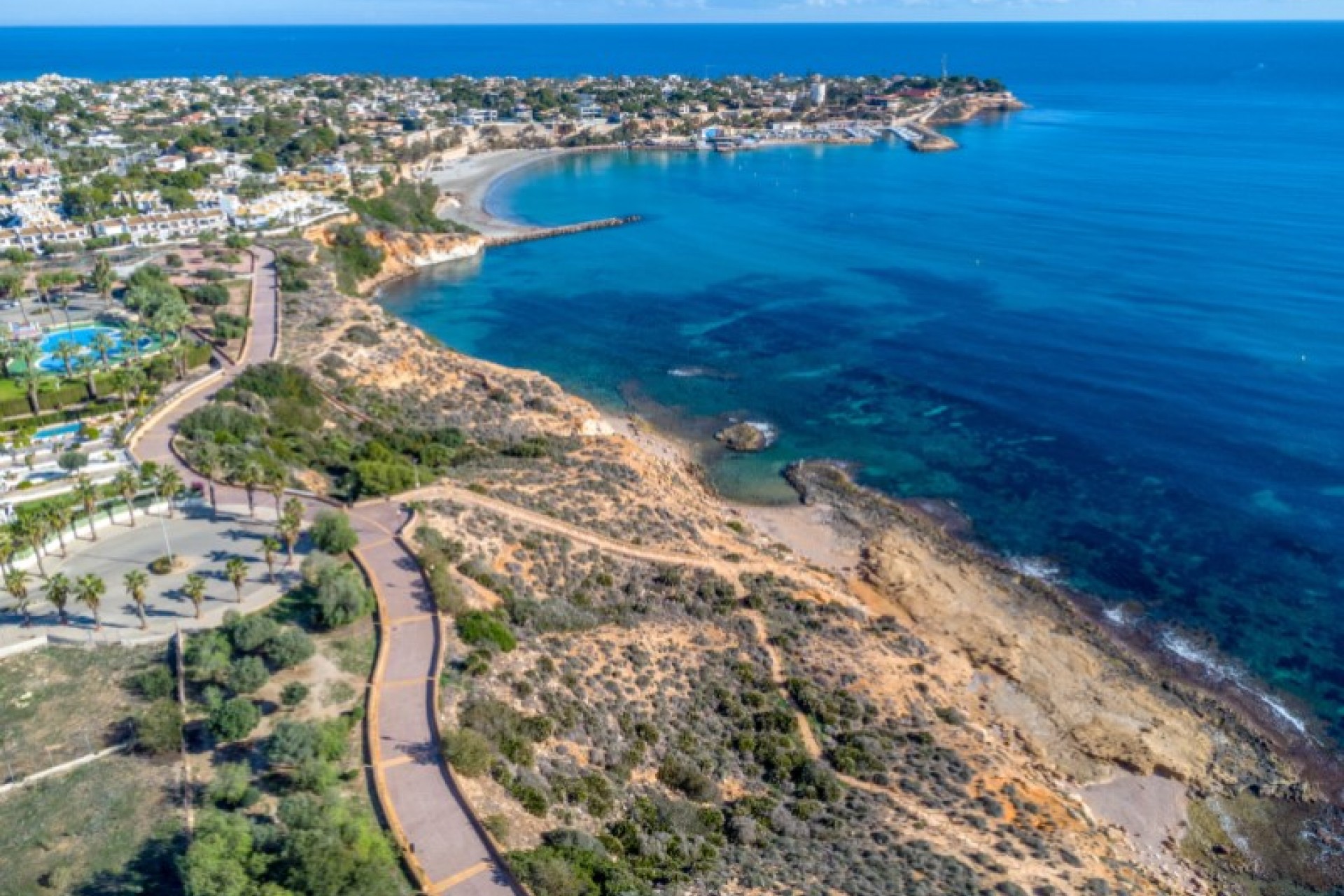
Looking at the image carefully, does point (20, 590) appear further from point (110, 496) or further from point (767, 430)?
point (767, 430)

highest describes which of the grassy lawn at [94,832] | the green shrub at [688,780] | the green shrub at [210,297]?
the green shrub at [210,297]

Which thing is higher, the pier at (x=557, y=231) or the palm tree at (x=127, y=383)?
the pier at (x=557, y=231)

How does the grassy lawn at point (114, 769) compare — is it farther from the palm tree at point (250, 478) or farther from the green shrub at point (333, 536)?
the palm tree at point (250, 478)

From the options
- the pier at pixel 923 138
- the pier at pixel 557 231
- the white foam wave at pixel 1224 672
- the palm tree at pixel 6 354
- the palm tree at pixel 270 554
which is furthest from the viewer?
the pier at pixel 923 138

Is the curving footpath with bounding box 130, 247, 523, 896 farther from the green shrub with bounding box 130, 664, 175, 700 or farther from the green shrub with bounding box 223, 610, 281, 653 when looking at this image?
the green shrub with bounding box 130, 664, 175, 700

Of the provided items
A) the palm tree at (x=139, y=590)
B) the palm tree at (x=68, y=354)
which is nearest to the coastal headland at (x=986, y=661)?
the palm tree at (x=139, y=590)

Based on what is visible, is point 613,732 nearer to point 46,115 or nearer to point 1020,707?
point 1020,707
